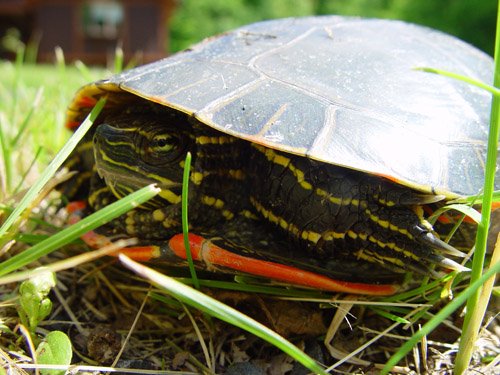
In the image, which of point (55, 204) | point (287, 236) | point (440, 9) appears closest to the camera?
point (287, 236)

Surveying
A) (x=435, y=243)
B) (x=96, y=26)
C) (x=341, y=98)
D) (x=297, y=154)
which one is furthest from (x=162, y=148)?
(x=96, y=26)

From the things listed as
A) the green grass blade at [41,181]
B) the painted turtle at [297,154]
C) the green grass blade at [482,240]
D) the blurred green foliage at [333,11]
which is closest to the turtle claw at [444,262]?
the painted turtle at [297,154]

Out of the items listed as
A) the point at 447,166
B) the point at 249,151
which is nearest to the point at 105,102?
the point at 249,151

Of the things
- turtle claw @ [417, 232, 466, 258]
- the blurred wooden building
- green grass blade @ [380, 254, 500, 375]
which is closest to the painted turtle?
turtle claw @ [417, 232, 466, 258]

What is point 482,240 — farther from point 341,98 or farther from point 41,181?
point 41,181

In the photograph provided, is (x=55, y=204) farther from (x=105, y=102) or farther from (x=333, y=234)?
(x=333, y=234)

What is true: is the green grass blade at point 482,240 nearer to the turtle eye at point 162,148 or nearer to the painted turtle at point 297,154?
the painted turtle at point 297,154

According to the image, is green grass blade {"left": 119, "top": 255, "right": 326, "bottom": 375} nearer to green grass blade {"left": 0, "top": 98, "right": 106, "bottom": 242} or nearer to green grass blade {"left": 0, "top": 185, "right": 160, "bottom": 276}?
green grass blade {"left": 0, "top": 185, "right": 160, "bottom": 276}
